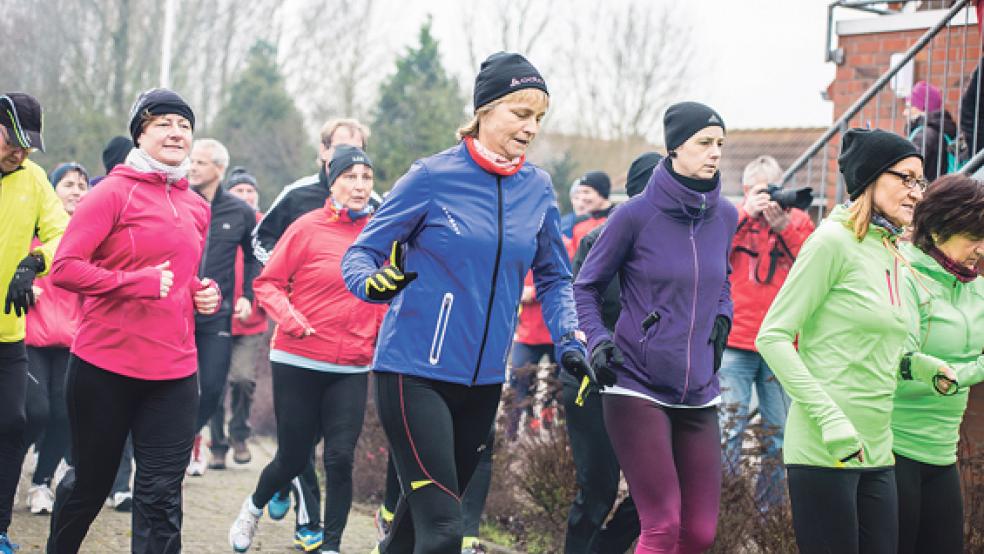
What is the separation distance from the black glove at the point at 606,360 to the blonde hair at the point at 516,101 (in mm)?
1017

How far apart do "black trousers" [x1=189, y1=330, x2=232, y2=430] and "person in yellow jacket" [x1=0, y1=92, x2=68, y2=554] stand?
3056 millimetres

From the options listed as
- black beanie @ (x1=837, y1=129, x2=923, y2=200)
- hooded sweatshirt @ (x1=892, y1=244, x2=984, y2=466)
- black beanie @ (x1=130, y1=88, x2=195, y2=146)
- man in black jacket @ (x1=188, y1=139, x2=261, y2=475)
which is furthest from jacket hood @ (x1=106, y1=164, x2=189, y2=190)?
man in black jacket @ (x1=188, y1=139, x2=261, y2=475)

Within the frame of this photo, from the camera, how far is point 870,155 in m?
4.88

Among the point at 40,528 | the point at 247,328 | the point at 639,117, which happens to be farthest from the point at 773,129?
the point at 40,528

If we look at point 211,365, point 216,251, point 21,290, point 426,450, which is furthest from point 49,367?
point 426,450

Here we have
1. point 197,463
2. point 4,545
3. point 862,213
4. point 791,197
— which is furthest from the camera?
point 197,463

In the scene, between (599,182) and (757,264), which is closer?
(757,264)

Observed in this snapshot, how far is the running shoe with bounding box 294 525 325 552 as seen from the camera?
737 centimetres

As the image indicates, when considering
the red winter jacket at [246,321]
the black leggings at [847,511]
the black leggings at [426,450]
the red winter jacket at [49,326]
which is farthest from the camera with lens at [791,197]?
the red winter jacket at [246,321]

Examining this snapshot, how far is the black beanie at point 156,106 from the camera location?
5590 millimetres

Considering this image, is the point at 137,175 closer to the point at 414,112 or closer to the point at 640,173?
the point at 640,173

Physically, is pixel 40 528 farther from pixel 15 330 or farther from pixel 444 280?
pixel 444 280

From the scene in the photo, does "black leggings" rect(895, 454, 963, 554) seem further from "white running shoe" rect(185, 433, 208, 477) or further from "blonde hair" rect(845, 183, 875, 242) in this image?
"white running shoe" rect(185, 433, 208, 477)

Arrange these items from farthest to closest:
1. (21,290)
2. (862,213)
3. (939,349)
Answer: (21,290)
(939,349)
(862,213)
